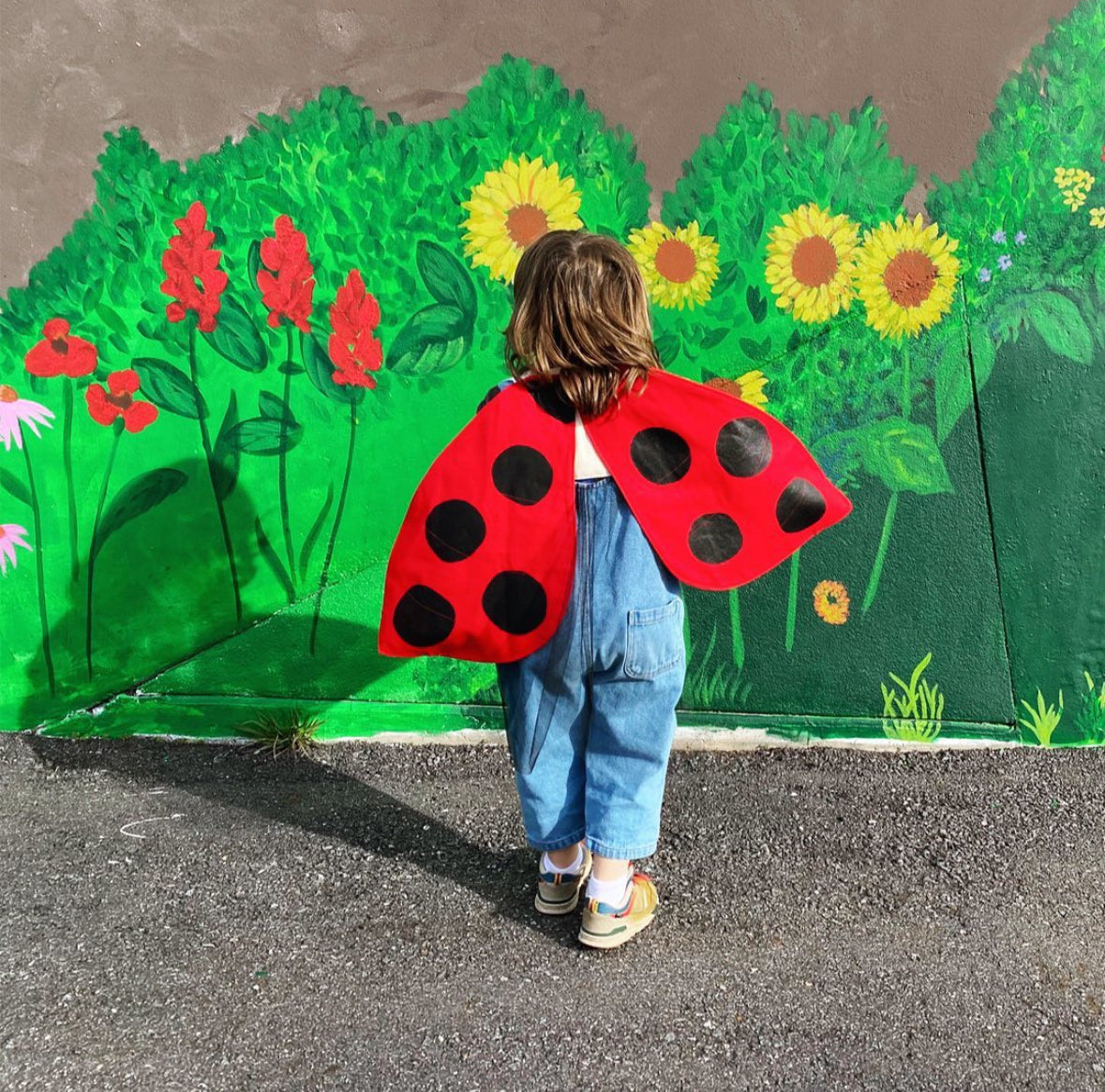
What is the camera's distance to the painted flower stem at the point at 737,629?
3303 mm

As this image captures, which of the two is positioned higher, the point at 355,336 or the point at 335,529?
the point at 355,336

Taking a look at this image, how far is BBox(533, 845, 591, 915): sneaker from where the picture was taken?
2531mm

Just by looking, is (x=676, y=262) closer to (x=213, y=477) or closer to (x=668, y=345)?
(x=668, y=345)

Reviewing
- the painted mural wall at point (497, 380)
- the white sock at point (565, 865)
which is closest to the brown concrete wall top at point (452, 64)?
the painted mural wall at point (497, 380)

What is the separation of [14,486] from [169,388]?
0.61 m

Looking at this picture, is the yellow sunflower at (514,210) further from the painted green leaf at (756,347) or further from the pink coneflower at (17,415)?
the pink coneflower at (17,415)

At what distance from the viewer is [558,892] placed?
253cm

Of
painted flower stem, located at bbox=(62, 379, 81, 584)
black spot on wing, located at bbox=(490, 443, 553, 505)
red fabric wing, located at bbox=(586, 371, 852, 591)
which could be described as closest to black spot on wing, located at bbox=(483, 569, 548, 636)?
black spot on wing, located at bbox=(490, 443, 553, 505)

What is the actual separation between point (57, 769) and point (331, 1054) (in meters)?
1.71

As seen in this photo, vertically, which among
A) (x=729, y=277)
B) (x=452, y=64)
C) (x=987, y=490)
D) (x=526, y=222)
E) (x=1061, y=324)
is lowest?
(x=987, y=490)

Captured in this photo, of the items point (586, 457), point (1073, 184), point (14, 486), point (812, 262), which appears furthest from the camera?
point (14, 486)

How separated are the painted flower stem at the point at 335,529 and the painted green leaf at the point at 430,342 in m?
0.21

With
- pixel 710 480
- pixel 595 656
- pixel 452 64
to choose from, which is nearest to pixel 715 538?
pixel 710 480

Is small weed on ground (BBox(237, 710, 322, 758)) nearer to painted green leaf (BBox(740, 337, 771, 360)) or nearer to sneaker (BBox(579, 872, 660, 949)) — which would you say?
sneaker (BBox(579, 872, 660, 949))
